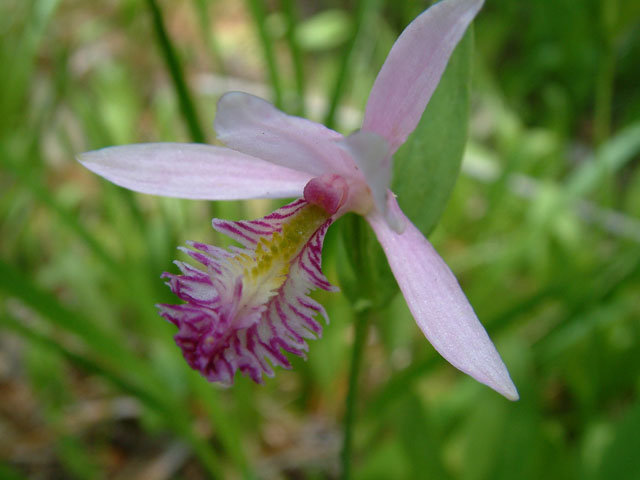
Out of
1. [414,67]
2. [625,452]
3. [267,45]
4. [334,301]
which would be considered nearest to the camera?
[414,67]

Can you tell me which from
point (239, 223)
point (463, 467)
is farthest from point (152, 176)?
point (463, 467)

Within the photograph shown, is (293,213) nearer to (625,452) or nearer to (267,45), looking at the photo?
(625,452)

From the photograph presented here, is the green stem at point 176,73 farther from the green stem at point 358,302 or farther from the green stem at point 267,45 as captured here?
the green stem at point 358,302

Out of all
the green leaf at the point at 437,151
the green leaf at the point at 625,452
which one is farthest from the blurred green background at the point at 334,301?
the green leaf at the point at 437,151

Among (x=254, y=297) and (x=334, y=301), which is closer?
(x=254, y=297)

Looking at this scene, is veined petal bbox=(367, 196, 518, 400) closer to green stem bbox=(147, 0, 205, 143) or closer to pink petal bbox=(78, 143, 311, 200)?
pink petal bbox=(78, 143, 311, 200)

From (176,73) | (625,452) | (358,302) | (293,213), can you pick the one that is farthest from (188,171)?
(625,452)

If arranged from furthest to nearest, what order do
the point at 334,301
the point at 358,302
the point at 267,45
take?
the point at 334,301
the point at 267,45
the point at 358,302

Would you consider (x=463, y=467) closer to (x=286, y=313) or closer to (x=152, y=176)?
(x=286, y=313)
